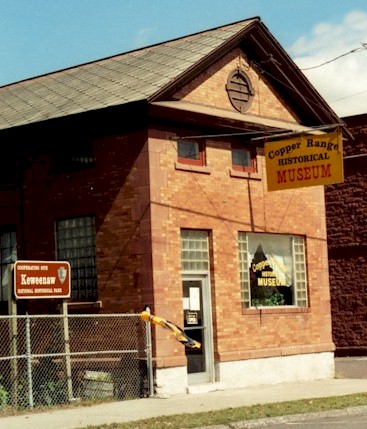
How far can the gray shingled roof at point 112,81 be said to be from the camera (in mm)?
20292

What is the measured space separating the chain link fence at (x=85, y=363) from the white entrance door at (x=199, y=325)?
149cm

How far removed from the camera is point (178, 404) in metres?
17.3

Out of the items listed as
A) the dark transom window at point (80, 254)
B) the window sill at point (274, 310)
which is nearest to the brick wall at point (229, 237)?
the window sill at point (274, 310)

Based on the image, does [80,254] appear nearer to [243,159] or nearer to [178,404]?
[243,159]

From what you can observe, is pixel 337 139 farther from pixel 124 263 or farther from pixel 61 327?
pixel 61 327

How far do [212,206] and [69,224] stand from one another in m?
3.17

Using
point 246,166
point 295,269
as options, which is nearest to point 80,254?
point 246,166

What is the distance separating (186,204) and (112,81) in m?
3.53

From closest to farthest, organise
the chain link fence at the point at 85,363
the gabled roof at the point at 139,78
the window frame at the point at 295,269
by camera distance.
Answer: the chain link fence at the point at 85,363
the gabled roof at the point at 139,78
the window frame at the point at 295,269

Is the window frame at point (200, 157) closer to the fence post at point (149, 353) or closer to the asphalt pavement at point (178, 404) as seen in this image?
the fence post at point (149, 353)

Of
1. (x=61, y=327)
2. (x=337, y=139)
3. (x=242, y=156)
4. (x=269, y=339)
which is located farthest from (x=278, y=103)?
(x=61, y=327)

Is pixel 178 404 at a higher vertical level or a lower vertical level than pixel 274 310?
lower

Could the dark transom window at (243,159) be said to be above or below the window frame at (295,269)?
above

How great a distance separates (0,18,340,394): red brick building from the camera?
19.8 m
